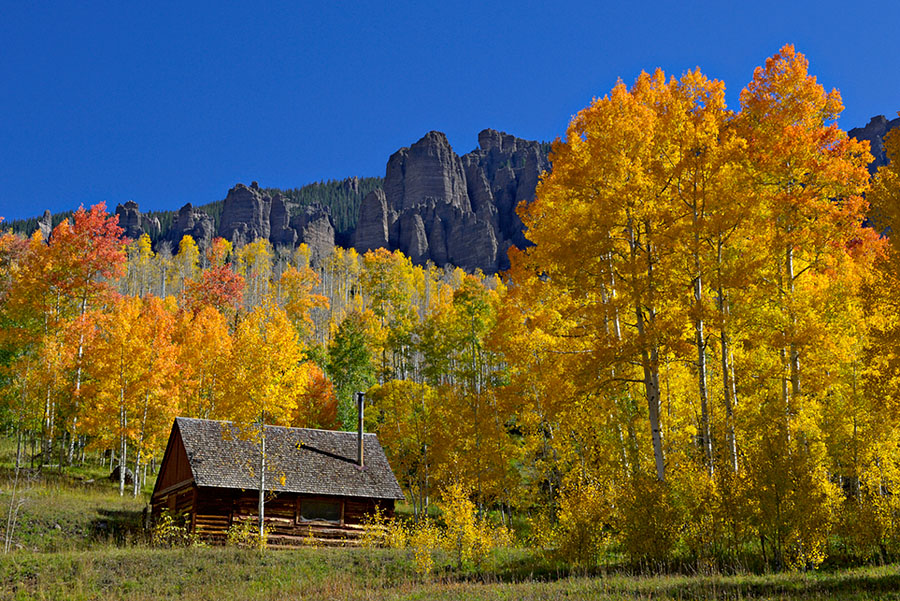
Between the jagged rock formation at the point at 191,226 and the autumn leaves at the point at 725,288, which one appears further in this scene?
the jagged rock formation at the point at 191,226

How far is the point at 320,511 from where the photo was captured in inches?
1142

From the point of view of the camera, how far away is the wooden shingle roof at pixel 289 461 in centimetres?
2717

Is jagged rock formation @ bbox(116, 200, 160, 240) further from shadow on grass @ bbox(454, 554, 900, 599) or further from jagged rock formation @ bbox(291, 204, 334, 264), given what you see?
shadow on grass @ bbox(454, 554, 900, 599)

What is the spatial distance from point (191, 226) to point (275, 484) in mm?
130977

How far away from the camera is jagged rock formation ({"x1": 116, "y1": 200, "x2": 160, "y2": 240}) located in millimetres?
150875

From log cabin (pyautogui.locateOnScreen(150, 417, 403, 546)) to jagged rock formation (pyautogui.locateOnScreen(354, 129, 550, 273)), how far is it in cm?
8202

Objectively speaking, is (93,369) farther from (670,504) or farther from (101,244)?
(670,504)

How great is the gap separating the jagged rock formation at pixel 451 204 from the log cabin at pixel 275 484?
82.0 metres

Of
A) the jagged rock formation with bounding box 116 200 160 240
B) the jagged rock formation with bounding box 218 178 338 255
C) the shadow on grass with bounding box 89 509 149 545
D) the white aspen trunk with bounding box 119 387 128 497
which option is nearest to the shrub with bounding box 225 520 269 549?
the shadow on grass with bounding box 89 509 149 545

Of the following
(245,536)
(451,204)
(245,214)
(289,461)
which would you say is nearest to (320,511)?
(289,461)

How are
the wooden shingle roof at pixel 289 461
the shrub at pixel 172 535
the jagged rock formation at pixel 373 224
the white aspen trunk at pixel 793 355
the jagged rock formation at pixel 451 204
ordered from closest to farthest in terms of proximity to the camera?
the white aspen trunk at pixel 793 355, the shrub at pixel 172 535, the wooden shingle roof at pixel 289 461, the jagged rock formation at pixel 451 204, the jagged rock formation at pixel 373 224

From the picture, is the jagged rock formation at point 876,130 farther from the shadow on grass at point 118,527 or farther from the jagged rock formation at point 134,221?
the jagged rock formation at point 134,221

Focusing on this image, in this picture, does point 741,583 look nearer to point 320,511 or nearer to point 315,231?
point 320,511

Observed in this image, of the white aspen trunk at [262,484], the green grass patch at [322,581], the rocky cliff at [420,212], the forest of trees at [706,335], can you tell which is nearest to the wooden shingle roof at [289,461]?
the white aspen trunk at [262,484]
